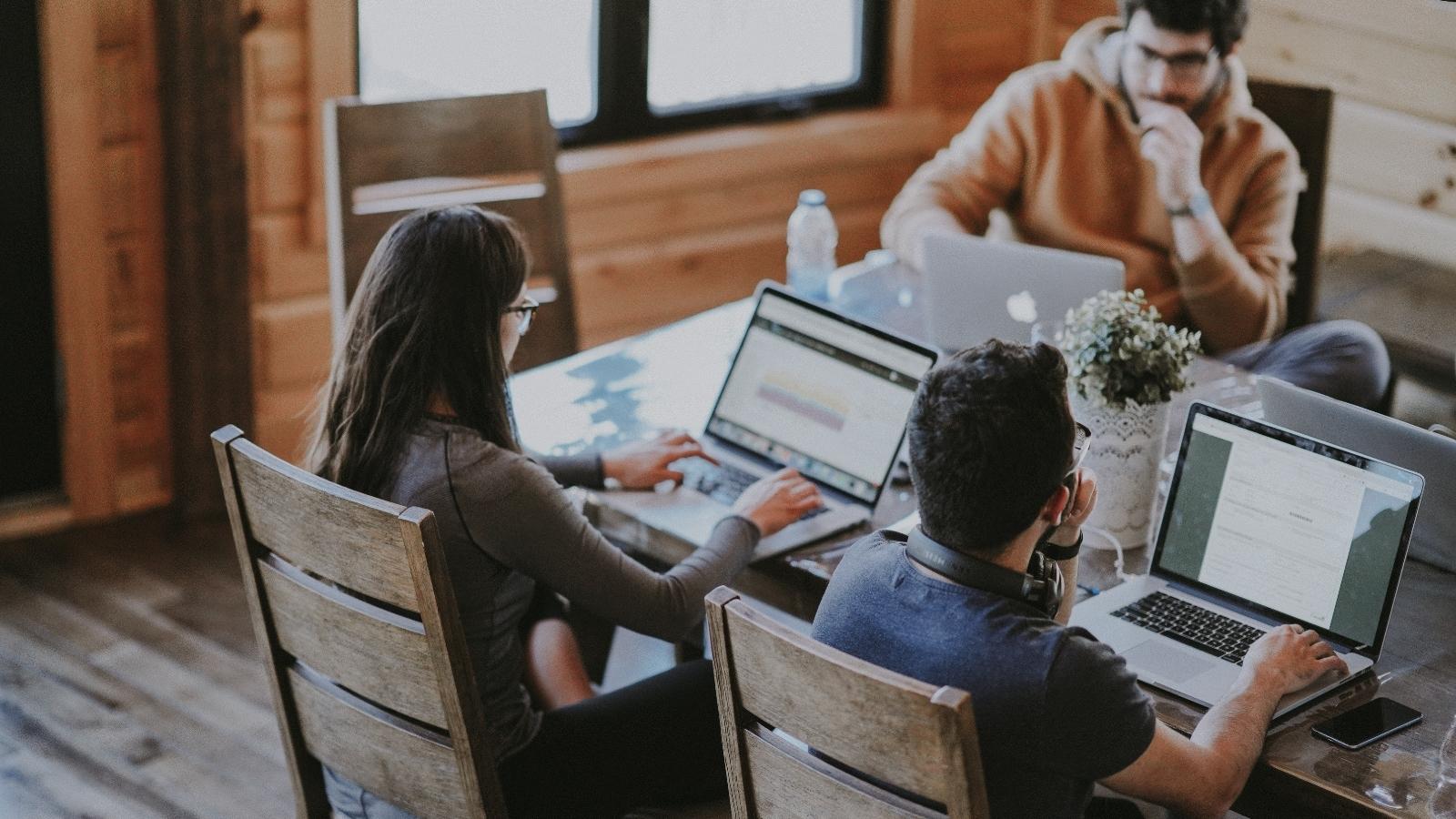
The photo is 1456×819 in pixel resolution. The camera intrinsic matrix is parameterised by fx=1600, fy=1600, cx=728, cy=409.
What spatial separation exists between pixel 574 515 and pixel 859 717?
0.58 meters

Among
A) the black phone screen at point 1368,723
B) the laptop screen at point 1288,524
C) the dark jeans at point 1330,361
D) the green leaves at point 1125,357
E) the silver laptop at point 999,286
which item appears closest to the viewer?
the black phone screen at point 1368,723

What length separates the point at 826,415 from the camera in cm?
221

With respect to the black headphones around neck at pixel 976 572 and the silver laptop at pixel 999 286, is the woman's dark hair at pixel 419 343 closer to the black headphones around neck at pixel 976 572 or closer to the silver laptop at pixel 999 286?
the black headphones around neck at pixel 976 572

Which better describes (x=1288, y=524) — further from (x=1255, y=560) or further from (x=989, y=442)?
(x=989, y=442)

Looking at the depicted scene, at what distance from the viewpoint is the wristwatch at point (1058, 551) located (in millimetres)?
1740

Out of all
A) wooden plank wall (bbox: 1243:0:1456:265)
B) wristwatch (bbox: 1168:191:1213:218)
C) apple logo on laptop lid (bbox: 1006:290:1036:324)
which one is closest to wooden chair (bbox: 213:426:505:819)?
apple logo on laptop lid (bbox: 1006:290:1036:324)

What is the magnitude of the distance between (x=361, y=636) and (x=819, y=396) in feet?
2.53

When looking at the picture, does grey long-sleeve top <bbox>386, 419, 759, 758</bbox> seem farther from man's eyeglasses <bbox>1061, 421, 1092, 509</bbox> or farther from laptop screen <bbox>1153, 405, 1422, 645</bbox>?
laptop screen <bbox>1153, 405, 1422, 645</bbox>

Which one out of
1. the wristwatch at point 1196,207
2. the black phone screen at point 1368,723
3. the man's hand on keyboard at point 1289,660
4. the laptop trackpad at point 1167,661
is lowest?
the black phone screen at point 1368,723

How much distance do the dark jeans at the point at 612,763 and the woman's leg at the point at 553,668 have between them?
161 mm

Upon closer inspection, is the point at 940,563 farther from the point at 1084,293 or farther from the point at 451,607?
the point at 1084,293

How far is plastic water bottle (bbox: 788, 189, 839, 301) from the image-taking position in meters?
2.82

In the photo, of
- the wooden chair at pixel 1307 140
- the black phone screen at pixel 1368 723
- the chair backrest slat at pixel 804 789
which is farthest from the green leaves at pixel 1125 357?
the wooden chair at pixel 1307 140

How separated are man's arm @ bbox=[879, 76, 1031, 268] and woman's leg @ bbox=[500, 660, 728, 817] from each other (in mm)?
1396
